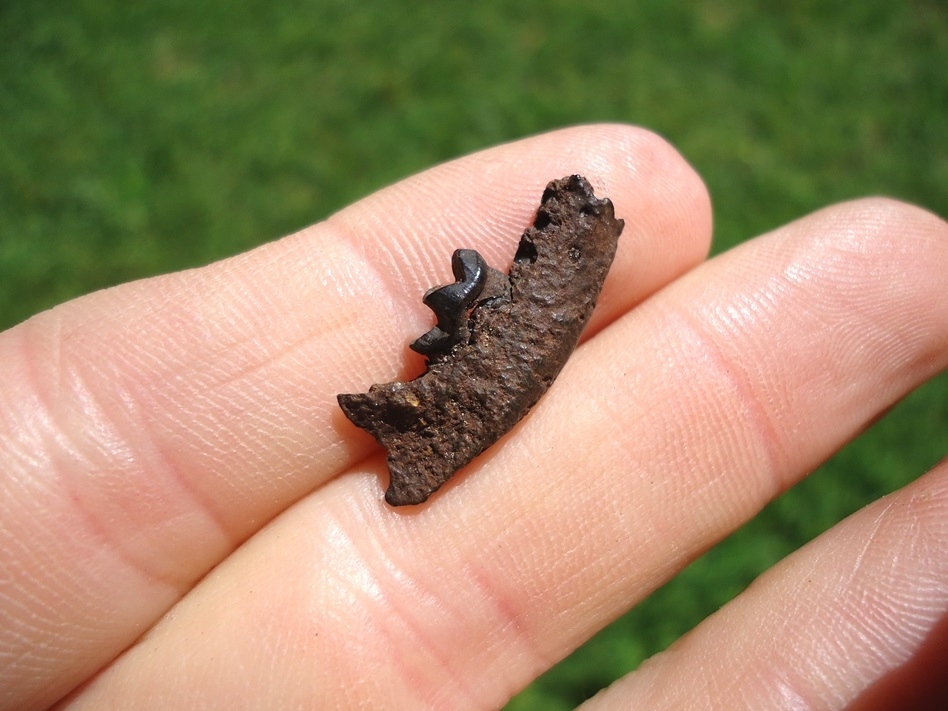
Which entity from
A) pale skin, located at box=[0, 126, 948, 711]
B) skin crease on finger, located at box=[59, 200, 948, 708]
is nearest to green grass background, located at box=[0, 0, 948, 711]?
skin crease on finger, located at box=[59, 200, 948, 708]

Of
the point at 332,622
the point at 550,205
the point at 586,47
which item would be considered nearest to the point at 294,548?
the point at 332,622

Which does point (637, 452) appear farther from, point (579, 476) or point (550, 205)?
point (550, 205)

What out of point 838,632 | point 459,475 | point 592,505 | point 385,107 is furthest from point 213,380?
point 385,107

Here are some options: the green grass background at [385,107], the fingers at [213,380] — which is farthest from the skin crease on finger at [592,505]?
the green grass background at [385,107]

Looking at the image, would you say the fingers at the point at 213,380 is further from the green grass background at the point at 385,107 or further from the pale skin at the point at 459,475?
the green grass background at the point at 385,107

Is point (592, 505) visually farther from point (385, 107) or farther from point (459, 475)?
point (385, 107)

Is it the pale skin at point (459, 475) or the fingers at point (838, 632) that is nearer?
the fingers at point (838, 632)
